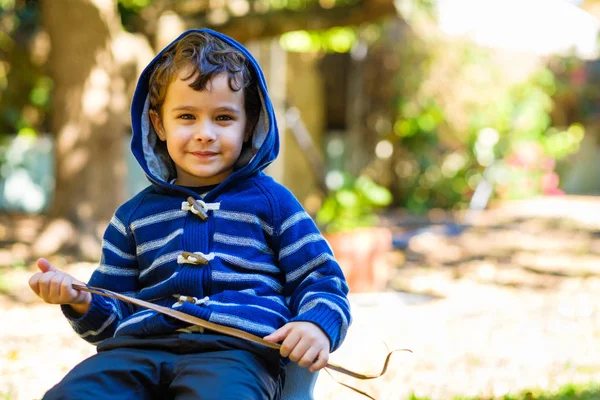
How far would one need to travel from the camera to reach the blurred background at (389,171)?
4121 mm

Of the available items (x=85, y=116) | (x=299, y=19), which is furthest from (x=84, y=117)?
(x=299, y=19)

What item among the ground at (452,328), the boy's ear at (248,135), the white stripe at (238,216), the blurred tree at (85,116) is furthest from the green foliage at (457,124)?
the white stripe at (238,216)

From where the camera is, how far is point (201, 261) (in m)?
2.01

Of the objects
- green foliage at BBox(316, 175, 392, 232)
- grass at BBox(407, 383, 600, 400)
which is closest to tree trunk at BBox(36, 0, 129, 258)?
green foliage at BBox(316, 175, 392, 232)

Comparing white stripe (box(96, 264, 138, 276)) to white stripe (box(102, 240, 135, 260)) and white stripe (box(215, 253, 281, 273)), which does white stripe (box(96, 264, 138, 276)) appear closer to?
white stripe (box(102, 240, 135, 260))

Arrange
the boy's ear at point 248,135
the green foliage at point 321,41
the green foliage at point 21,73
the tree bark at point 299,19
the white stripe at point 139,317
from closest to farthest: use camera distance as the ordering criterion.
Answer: the white stripe at point 139,317, the boy's ear at point 248,135, the tree bark at point 299,19, the green foliage at point 21,73, the green foliage at point 321,41

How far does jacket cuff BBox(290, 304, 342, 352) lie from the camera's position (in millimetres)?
1882

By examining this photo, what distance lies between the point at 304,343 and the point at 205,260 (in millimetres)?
363

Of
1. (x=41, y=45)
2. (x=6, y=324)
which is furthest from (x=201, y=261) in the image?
(x=41, y=45)

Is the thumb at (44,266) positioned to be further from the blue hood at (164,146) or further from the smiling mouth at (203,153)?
the smiling mouth at (203,153)

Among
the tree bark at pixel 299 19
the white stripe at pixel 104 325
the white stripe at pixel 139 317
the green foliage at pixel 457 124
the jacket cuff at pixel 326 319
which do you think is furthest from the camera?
the green foliage at pixel 457 124

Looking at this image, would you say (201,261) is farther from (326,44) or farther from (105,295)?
(326,44)

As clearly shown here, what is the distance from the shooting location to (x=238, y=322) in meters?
1.94

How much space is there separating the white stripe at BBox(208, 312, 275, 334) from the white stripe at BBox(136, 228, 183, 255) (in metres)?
0.27
